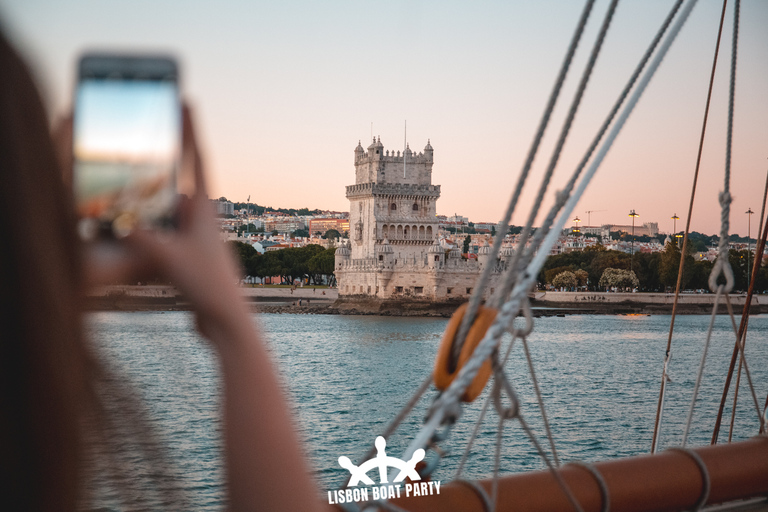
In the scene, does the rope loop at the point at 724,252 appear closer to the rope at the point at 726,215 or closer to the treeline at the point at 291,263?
the rope at the point at 726,215

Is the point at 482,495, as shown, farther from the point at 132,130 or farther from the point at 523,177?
the point at 132,130

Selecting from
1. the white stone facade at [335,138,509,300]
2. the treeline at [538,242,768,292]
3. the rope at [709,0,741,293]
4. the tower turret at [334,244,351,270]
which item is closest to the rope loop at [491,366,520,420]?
the rope at [709,0,741,293]

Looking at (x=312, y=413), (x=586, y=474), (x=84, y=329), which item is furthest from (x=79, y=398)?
(x=312, y=413)

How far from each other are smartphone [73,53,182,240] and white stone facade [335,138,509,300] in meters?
39.0

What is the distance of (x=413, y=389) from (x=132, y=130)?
20.4 metres

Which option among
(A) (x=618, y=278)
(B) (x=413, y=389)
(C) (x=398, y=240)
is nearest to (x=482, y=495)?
(B) (x=413, y=389)

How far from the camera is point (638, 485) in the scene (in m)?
2.17

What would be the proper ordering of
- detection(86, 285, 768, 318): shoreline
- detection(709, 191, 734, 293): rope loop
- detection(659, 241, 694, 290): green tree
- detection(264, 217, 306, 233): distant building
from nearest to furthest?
detection(709, 191, 734, 293): rope loop → detection(86, 285, 768, 318): shoreline → detection(659, 241, 694, 290): green tree → detection(264, 217, 306, 233): distant building

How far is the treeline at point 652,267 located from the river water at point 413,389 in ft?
26.9

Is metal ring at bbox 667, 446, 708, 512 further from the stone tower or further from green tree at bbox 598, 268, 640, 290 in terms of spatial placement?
green tree at bbox 598, 268, 640, 290

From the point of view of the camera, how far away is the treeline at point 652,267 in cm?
4716

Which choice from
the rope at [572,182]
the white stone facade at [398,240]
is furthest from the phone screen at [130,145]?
the white stone facade at [398,240]

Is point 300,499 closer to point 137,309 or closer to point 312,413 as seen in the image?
point 137,309

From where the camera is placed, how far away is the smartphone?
0.48m
